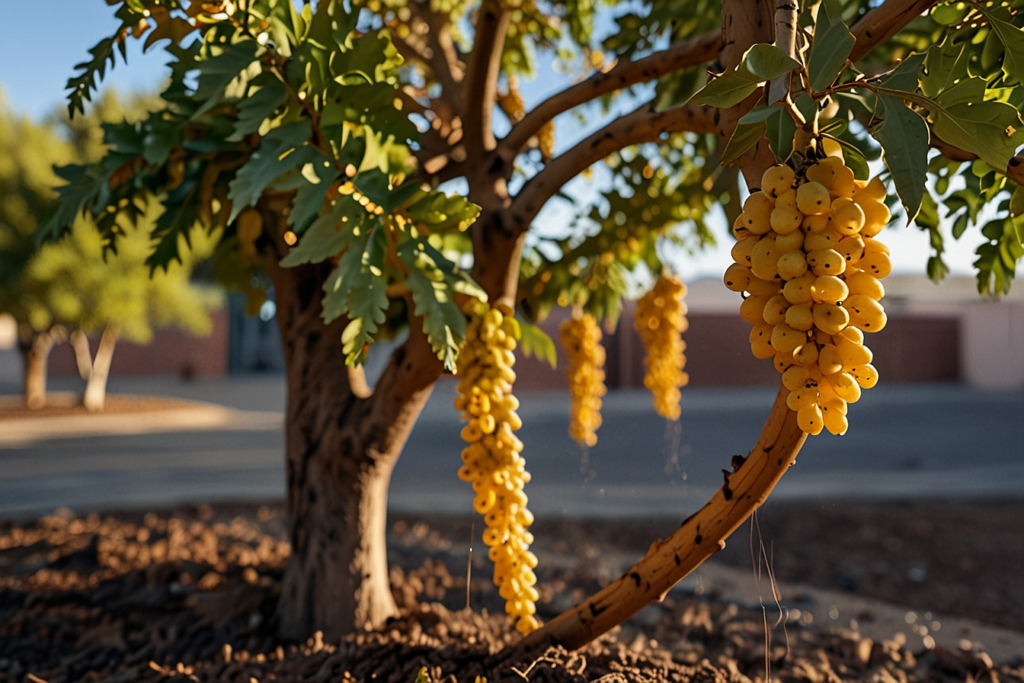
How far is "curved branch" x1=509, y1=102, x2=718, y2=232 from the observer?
1.99 meters

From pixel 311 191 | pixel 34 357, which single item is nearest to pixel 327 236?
pixel 311 191

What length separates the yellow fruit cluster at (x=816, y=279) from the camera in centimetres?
116

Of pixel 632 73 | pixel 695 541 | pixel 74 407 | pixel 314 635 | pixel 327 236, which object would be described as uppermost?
pixel 632 73

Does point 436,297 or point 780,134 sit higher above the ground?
point 780,134

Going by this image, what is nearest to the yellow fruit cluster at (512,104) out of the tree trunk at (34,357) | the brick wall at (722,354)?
the tree trunk at (34,357)

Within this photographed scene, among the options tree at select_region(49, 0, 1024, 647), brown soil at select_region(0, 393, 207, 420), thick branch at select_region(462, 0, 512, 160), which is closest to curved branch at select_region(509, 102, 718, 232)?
tree at select_region(49, 0, 1024, 647)

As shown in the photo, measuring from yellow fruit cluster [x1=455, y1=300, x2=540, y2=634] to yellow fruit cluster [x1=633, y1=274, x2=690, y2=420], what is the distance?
1.24 m

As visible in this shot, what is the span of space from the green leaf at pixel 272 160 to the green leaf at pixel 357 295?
24 centimetres

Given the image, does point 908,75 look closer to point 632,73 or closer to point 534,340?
point 632,73

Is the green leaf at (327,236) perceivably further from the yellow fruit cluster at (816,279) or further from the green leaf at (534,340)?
the green leaf at (534,340)

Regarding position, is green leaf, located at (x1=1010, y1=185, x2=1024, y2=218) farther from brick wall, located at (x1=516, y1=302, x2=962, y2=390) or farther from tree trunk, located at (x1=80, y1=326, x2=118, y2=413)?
brick wall, located at (x1=516, y1=302, x2=962, y2=390)

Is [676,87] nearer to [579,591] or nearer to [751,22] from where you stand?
[751,22]

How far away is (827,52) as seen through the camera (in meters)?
1.14

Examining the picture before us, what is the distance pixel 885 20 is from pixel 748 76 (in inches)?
25.3
